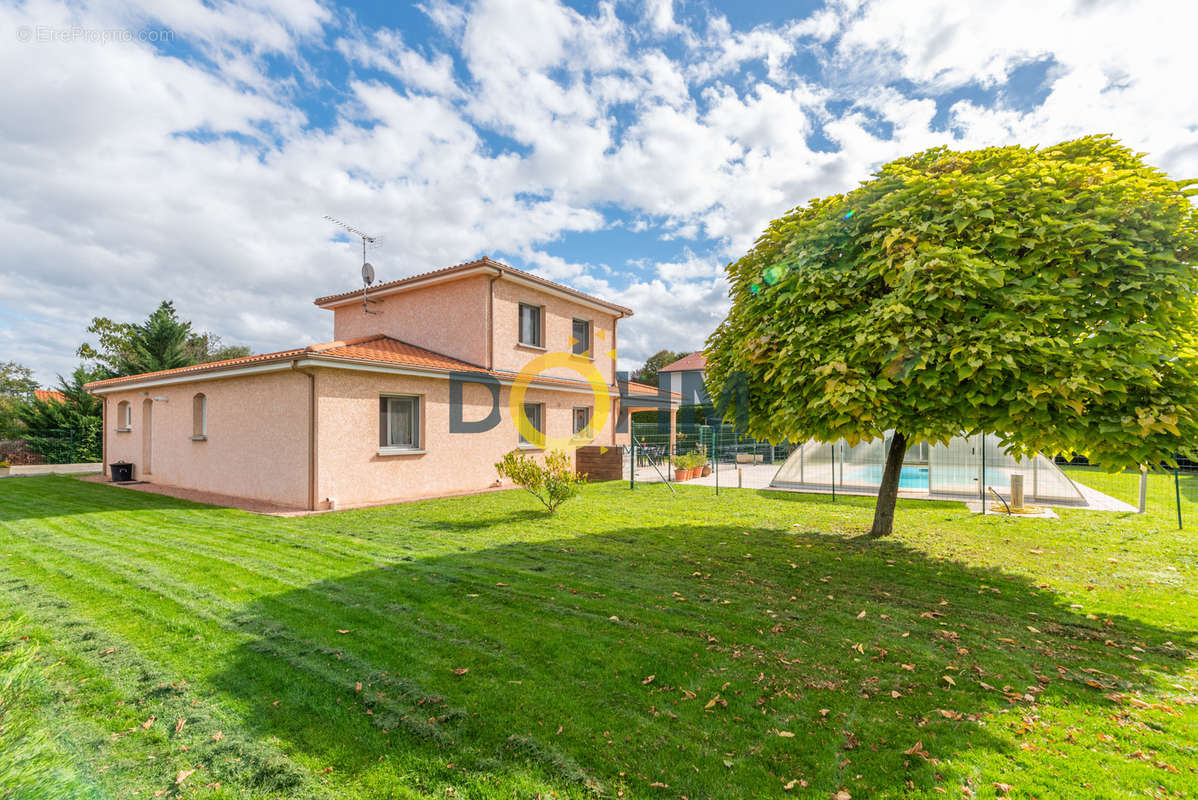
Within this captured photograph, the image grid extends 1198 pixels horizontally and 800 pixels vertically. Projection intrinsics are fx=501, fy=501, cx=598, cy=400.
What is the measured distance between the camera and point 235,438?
12.8 metres

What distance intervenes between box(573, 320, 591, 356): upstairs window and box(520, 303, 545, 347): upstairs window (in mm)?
2033

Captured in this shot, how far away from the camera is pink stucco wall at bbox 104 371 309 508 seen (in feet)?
37.1

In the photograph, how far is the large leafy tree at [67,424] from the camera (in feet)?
72.8

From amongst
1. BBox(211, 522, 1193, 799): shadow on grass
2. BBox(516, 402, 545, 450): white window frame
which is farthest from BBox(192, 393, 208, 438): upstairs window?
BBox(211, 522, 1193, 799): shadow on grass

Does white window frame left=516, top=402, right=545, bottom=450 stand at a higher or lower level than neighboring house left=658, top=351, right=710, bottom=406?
lower

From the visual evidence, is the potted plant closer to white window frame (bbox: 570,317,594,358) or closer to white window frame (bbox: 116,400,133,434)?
white window frame (bbox: 570,317,594,358)

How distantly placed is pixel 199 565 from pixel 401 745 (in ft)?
17.8

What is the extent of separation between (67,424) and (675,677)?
102ft

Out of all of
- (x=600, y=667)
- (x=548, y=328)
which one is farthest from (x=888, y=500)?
(x=548, y=328)

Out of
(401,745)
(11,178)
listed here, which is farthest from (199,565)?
(11,178)

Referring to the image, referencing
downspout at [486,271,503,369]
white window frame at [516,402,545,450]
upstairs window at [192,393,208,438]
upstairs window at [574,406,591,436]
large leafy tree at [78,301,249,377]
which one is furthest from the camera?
large leafy tree at [78,301,249,377]

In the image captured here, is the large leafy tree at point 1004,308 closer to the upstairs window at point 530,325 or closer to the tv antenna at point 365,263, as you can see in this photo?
the upstairs window at point 530,325

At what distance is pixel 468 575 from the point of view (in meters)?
6.23

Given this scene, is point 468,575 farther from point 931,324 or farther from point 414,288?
point 414,288
